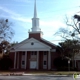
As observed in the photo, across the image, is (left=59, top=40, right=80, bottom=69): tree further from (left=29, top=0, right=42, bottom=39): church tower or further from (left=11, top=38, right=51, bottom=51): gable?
(left=29, top=0, right=42, bottom=39): church tower

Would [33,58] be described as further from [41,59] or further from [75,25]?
[75,25]

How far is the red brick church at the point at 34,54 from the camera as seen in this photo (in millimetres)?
51938

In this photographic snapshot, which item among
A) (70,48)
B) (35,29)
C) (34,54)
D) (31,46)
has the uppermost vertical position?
(35,29)

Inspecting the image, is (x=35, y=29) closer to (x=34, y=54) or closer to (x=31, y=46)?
(x=31, y=46)

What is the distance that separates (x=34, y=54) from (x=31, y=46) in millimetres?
2579

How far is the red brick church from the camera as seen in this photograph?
51938 millimetres

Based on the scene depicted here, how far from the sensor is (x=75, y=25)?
44.6 meters

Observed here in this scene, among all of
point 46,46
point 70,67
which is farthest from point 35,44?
point 70,67

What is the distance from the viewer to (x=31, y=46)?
5288cm

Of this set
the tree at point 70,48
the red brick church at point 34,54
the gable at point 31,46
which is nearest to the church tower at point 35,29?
the red brick church at point 34,54

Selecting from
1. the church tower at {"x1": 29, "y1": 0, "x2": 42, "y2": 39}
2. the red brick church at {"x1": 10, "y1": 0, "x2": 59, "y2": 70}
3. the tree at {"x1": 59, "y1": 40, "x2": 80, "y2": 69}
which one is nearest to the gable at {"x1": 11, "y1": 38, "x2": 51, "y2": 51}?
the red brick church at {"x1": 10, "y1": 0, "x2": 59, "y2": 70}

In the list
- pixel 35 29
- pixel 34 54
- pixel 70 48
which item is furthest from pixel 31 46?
pixel 70 48

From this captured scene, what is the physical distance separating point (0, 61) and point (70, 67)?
18836 millimetres

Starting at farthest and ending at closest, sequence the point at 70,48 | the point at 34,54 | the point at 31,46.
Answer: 1. the point at 34,54
2. the point at 31,46
3. the point at 70,48
